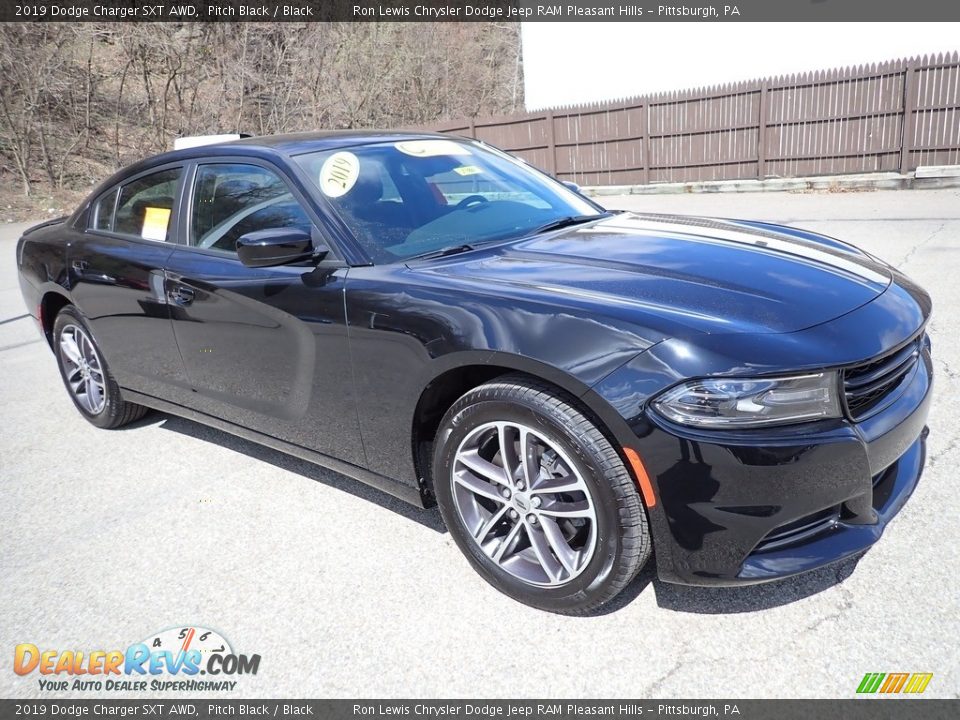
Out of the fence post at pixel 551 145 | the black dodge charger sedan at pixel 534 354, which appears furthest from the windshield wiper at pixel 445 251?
the fence post at pixel 551 145

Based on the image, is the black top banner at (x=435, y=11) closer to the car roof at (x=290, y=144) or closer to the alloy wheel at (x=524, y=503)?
the car roof at (x=290, y=144)

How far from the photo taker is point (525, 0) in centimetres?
2317

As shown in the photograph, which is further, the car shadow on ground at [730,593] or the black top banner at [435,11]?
the black top banner at [435,11]

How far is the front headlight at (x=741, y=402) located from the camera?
6.65 feet

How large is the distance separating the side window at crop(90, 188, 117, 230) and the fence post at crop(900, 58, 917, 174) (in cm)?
1470

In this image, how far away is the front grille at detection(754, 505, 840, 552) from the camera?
211 cm

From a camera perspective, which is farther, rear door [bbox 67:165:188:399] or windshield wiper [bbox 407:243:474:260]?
rear door [bbox 67:165:188:399]

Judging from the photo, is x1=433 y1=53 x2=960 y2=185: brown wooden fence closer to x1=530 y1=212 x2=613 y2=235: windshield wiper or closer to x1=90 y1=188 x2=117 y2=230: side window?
x1=90 y1=188 x2=117 y2=230: side window

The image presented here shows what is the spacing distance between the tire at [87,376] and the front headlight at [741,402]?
137 inches

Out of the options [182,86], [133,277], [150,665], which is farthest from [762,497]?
[182,86]

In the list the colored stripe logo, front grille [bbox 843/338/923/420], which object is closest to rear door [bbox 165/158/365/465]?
front grille [bbox 843/338/923/420]
